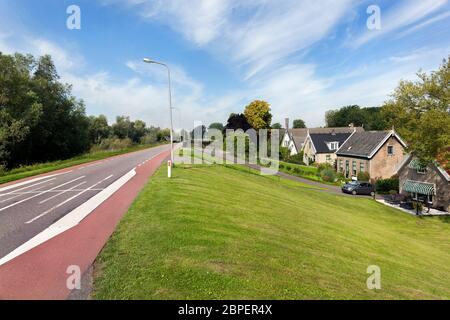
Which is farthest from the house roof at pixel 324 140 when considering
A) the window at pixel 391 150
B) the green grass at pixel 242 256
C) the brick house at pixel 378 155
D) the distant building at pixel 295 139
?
the green grass at pixel 242 256

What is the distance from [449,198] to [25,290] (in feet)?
108

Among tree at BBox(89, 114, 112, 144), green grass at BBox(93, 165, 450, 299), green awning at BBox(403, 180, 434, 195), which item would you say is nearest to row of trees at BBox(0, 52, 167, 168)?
green grass at BBox(93, 165, 450, 299)

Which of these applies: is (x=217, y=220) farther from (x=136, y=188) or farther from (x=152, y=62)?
(x=152, y=62)

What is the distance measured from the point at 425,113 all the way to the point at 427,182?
9.38m

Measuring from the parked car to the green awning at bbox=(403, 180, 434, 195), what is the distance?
143 inches

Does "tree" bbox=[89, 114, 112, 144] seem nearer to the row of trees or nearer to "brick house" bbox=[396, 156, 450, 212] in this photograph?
the row of trees

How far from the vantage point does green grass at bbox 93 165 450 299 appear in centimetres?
562

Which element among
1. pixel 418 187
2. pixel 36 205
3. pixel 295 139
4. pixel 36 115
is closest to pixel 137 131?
pixel 295 139

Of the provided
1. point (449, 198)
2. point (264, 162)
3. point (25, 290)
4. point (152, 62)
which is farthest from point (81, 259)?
point (264, 162)

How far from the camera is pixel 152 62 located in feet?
67.7

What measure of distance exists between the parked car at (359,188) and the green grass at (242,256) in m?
18.0

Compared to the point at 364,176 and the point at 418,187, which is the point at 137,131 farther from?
the point at 418,187
